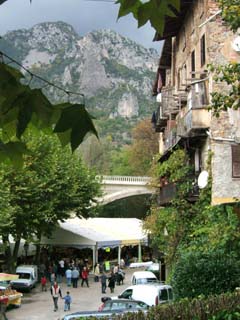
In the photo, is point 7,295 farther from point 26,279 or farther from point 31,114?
point 31,114

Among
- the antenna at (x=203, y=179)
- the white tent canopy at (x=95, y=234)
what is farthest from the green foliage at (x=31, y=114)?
the white tent canopy at (x=95, y=234)

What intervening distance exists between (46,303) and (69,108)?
88.8 ft

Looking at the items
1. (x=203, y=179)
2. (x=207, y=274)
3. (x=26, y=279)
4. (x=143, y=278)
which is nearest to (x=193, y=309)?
(x=207, y=274)

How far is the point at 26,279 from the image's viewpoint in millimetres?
33438

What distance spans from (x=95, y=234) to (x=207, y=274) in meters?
24.6

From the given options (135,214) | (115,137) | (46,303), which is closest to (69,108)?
(46,303)

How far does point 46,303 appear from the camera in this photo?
28688mm

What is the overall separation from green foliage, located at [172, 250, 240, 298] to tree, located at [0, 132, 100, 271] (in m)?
15.0

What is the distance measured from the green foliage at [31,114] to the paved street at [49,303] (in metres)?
21.2

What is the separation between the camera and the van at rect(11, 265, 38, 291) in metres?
32.7

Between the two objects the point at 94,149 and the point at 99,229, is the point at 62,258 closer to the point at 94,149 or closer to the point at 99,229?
the point at 99,229

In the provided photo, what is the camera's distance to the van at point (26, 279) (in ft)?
107

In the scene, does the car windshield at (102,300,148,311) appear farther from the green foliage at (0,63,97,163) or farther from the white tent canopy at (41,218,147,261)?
the white tent canopy at (41,218,147,261)

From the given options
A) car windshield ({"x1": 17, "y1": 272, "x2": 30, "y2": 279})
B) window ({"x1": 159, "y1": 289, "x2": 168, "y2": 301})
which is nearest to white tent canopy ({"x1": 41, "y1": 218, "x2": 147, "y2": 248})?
car windshield ({"x1": 17, "y1": 272, "x2": 30, "y2": 279})
